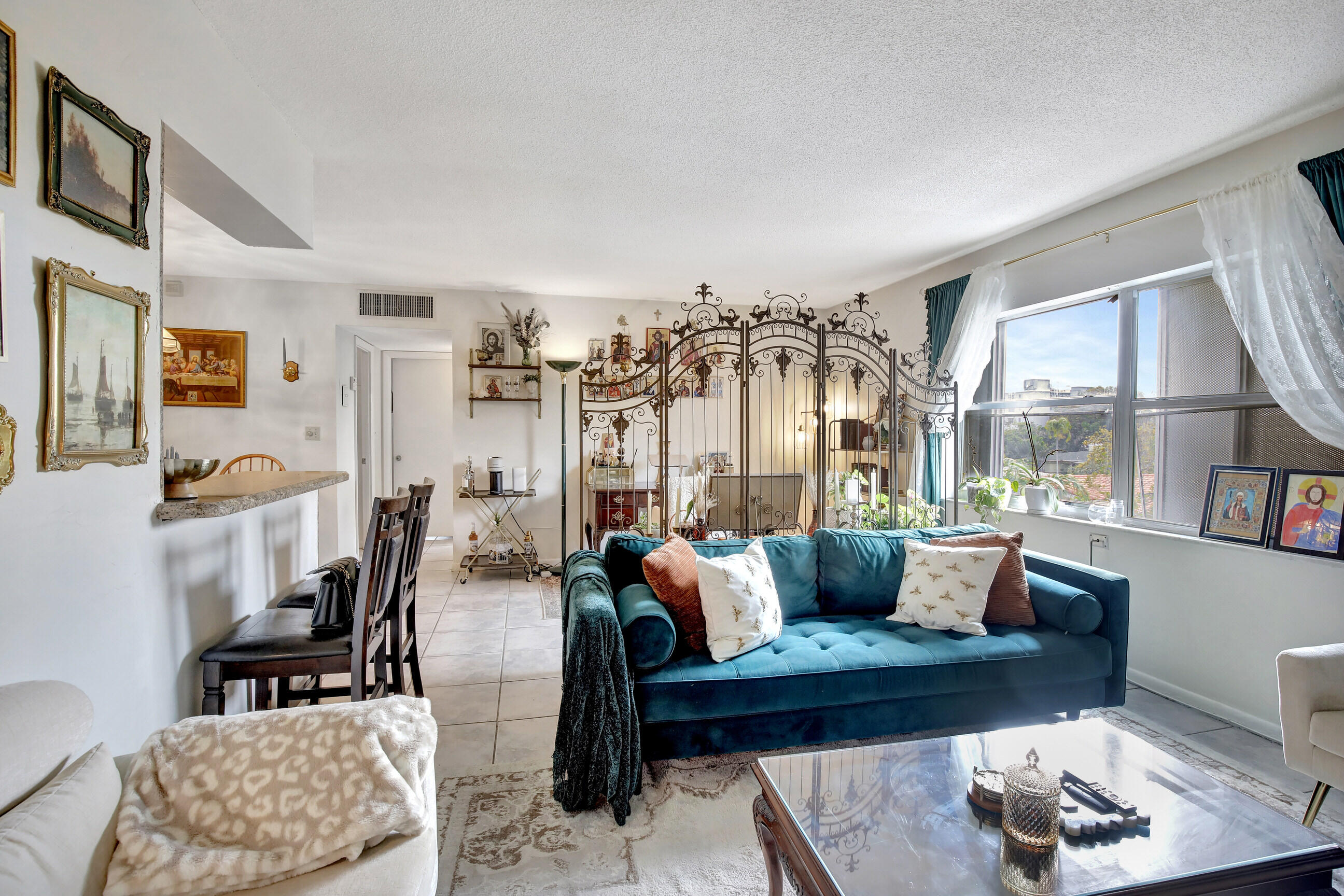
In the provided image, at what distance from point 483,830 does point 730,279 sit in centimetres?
445

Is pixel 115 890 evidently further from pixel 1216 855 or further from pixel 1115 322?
pixel 1115 322

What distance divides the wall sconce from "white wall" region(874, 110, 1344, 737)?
5.65m

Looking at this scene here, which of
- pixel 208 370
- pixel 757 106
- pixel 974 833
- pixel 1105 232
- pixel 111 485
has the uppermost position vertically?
pixel 757 106

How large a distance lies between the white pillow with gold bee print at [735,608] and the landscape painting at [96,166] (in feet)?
6.74

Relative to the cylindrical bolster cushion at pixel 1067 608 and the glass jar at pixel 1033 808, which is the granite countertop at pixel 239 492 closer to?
the glass jar at pixel 1033 808

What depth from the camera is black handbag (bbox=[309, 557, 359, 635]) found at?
2051 millimetres

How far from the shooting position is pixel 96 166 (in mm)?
1465

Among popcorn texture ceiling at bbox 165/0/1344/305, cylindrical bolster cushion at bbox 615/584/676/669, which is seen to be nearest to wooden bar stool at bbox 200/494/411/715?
cylindrical bolster cushion at bbox 615/584/676/669

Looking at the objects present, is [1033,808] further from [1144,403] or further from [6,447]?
[1144,403]

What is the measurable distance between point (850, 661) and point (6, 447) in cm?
238

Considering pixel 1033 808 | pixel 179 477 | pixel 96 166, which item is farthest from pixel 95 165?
pixel 1033 808

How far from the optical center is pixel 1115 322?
352 centimetres

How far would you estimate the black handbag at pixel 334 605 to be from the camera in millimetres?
2051

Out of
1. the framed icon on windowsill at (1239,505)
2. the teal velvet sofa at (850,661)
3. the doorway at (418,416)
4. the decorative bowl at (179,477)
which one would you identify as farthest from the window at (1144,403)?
A: the doorway at (418,416)
